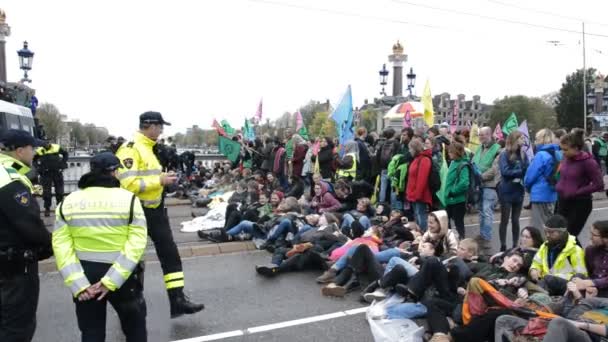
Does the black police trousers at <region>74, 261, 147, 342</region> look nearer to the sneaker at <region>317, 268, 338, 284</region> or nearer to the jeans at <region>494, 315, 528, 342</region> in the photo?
the jeans at <region>494, 315, 528, 342</region>

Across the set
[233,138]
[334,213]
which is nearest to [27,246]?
[334,213]

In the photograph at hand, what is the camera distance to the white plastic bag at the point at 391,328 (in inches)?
179

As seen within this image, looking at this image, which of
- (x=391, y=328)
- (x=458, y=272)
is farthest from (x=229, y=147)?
(x=391, y=328)

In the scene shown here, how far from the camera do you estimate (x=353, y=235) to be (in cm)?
770

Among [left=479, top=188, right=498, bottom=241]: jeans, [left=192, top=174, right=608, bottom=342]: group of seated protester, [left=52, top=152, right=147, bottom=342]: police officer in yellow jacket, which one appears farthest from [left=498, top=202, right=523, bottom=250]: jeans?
[left=52, top=152, right=147, bottom=342]: police officer in yellow jacket

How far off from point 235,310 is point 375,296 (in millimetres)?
1527

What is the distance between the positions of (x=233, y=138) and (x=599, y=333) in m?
12.1

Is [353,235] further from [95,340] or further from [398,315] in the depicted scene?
[95,340]

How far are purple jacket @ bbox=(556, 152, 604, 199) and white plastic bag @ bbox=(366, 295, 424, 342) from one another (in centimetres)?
286

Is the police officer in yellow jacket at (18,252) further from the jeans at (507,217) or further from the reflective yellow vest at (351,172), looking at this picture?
the reflective yellow vest at (351,172)

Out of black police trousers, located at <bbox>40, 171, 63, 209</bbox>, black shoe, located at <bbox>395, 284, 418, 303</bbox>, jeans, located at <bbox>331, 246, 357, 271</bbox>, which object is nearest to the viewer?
black shoe, located at <bbox>395, 284, 418, 303</bbox>

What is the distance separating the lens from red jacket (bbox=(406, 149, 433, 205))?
26.2 feet

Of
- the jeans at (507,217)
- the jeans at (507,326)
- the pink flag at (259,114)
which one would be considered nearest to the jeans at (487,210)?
the jeans at (507,217)

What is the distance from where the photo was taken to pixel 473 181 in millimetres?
8148
